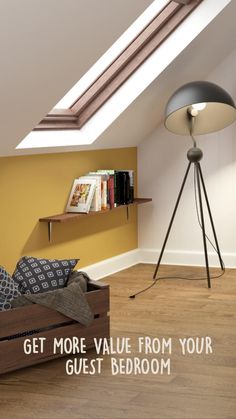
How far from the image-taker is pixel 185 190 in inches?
249

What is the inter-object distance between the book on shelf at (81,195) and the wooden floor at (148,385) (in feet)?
3.15

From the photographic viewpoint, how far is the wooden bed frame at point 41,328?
3.54 meters

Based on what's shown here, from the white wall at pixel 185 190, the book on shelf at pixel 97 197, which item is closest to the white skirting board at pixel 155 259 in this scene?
the white wall at pixel 185 190

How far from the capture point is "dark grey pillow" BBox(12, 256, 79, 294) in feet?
12.7

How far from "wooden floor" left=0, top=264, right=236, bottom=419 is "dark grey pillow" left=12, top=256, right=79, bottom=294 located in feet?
1.28

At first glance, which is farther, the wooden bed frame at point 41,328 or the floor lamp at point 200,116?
the floor lamp at point 200,116

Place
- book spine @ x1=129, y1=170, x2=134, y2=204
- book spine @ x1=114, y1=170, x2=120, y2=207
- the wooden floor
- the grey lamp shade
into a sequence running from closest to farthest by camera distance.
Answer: the wooden floor, the grey lamp shade, book spine @ x1=114, y1=170, x2=120, y2=207, book spine @ x1=129, y1=170, x2=134, y2=204

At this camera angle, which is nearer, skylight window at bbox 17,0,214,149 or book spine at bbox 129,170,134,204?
skylight window at bbox 17,0,214,149

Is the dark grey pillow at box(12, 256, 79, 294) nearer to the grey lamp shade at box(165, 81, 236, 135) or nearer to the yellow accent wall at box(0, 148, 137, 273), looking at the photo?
the yellow accent wall at box(0, 148, 137, 273)

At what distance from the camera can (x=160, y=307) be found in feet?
15.9

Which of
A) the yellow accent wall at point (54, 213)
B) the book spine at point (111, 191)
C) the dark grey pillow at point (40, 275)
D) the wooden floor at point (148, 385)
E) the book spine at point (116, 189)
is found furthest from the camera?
the book spine at point (116, 189)

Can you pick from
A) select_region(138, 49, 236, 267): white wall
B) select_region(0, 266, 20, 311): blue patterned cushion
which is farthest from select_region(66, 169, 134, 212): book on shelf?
select_region(0, 266, 20, 311): blue patterned cushion

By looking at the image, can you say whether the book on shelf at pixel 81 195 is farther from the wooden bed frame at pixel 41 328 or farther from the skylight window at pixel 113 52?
the wooden bed frame at pixel 41 328

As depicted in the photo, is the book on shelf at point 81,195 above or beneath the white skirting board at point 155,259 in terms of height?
above
